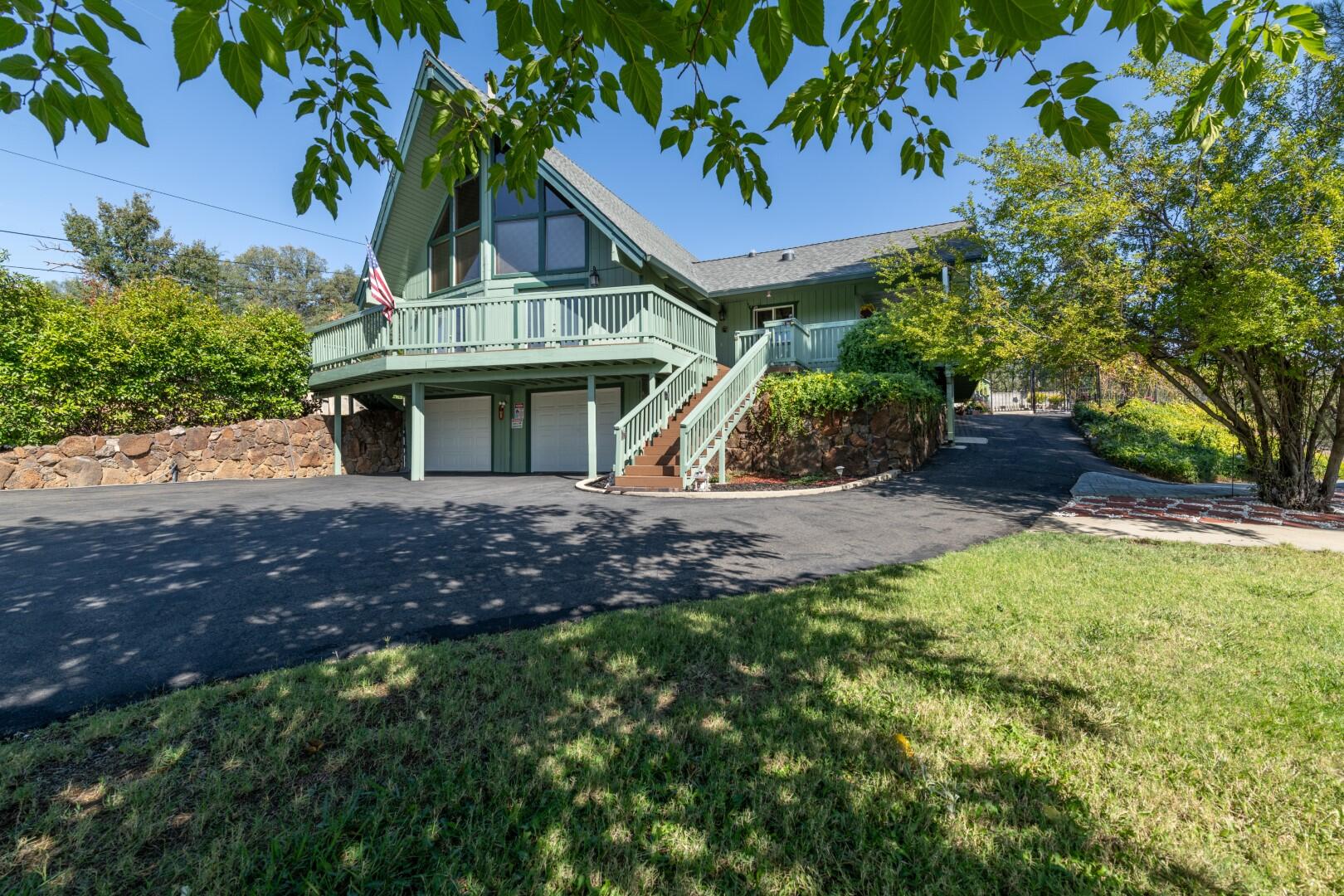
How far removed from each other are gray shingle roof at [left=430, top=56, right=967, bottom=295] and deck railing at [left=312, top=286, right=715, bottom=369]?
267cm

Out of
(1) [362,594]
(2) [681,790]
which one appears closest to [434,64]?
(1) [362,594]

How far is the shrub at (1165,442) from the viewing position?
1133cm

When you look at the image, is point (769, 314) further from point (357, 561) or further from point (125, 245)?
point (125, 245)

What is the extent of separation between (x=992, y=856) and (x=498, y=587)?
361 centimetres

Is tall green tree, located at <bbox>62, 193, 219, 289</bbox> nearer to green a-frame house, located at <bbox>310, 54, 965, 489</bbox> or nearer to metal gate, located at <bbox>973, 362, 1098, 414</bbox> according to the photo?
green a-frame house, located at <bbox>310, 54, 965, 489</bbox>

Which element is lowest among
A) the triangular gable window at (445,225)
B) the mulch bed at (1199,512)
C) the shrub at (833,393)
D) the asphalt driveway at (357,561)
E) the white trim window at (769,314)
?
the asphalt driveway at (357,561)

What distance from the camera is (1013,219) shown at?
8234 mm

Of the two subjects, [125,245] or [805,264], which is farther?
[125,245]

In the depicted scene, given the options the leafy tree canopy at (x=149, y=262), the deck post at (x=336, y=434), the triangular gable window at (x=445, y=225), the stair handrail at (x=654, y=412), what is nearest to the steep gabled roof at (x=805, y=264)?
the stair handrail at (x=654, y=412)

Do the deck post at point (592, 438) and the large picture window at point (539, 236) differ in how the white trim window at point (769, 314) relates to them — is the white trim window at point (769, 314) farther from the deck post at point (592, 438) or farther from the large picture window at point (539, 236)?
the deck post at point (592, 438)

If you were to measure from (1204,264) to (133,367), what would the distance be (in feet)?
65.8

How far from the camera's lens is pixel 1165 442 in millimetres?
13867

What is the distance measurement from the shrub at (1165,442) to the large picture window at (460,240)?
676 inches

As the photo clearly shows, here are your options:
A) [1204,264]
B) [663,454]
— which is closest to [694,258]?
[663,454]
